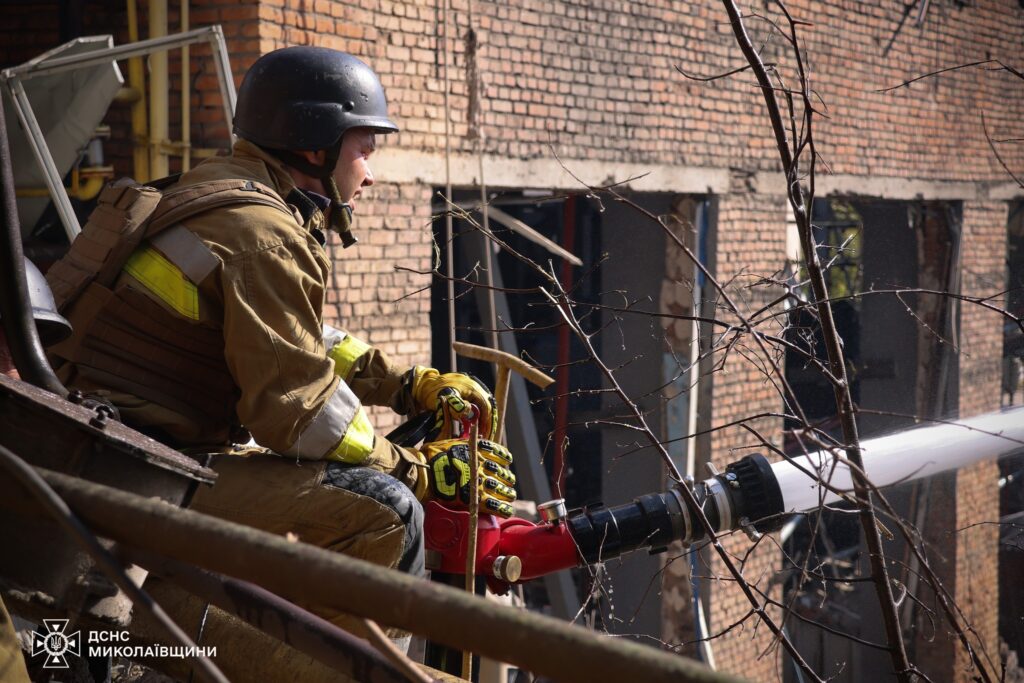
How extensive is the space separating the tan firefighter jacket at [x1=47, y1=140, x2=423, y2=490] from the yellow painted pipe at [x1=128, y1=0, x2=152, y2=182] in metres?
2.32

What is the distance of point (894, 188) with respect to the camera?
31.0 feet

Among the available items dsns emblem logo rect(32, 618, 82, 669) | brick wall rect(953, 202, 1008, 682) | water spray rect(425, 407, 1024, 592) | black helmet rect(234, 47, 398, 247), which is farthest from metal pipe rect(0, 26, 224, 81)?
brick wall rect(953, 202, 1008, 682)

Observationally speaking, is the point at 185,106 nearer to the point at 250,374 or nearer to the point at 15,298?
the point at 250,374

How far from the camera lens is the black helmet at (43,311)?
1.97 meters

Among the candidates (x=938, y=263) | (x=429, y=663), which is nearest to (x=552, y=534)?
(x=429, y=663)

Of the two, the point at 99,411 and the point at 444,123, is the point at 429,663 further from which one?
the point at 444,123

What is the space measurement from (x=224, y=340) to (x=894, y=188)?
804 centimetres

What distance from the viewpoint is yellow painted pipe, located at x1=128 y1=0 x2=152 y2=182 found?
15.8 ft

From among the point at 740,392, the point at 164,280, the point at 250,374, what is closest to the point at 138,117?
the point at 164,280

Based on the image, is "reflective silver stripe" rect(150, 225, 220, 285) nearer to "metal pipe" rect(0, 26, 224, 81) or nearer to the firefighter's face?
the firefighter's face

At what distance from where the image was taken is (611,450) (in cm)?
841

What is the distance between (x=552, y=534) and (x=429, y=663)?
495 millimetres

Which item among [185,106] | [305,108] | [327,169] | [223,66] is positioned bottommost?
[327,169]

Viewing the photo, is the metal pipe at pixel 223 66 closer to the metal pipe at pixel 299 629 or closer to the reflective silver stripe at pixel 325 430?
the reflective silver stripe at pixel 325 430
